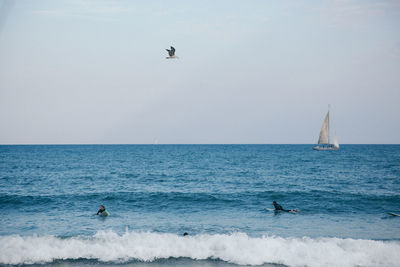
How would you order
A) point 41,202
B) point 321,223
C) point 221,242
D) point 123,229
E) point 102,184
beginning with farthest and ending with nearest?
point 102,184 < point 41,202 < point 321,223 < point 123,229 < point 221,242

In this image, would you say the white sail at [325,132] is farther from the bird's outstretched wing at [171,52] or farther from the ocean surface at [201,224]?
the bird's outstretched wing at [171,52]

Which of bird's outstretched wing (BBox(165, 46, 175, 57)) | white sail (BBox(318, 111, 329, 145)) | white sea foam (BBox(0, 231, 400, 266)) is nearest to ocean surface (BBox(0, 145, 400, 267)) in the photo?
white sea foam (BBox(0, 231, 400, 266))

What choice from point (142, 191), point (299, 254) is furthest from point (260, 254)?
point (142, 191)

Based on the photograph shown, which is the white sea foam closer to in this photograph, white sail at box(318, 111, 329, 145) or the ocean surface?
the ocean surface

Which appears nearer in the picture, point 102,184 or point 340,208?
point 340,208

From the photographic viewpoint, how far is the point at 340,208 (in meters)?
23.5

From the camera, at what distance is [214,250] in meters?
14.7

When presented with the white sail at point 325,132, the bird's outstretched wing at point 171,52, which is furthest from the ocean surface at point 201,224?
the white sail at point 325,132

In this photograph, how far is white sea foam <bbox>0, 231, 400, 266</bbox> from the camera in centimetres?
1370

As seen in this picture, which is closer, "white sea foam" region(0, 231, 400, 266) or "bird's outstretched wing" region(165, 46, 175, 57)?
"white sea foam" region(0, 231, 400, 266)

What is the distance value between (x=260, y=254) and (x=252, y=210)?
364 inches

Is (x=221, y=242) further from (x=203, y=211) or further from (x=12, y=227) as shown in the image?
(x=12, y=227)

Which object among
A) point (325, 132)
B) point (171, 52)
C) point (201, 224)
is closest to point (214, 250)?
point (201, 224)

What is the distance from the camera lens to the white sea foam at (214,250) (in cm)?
1370
